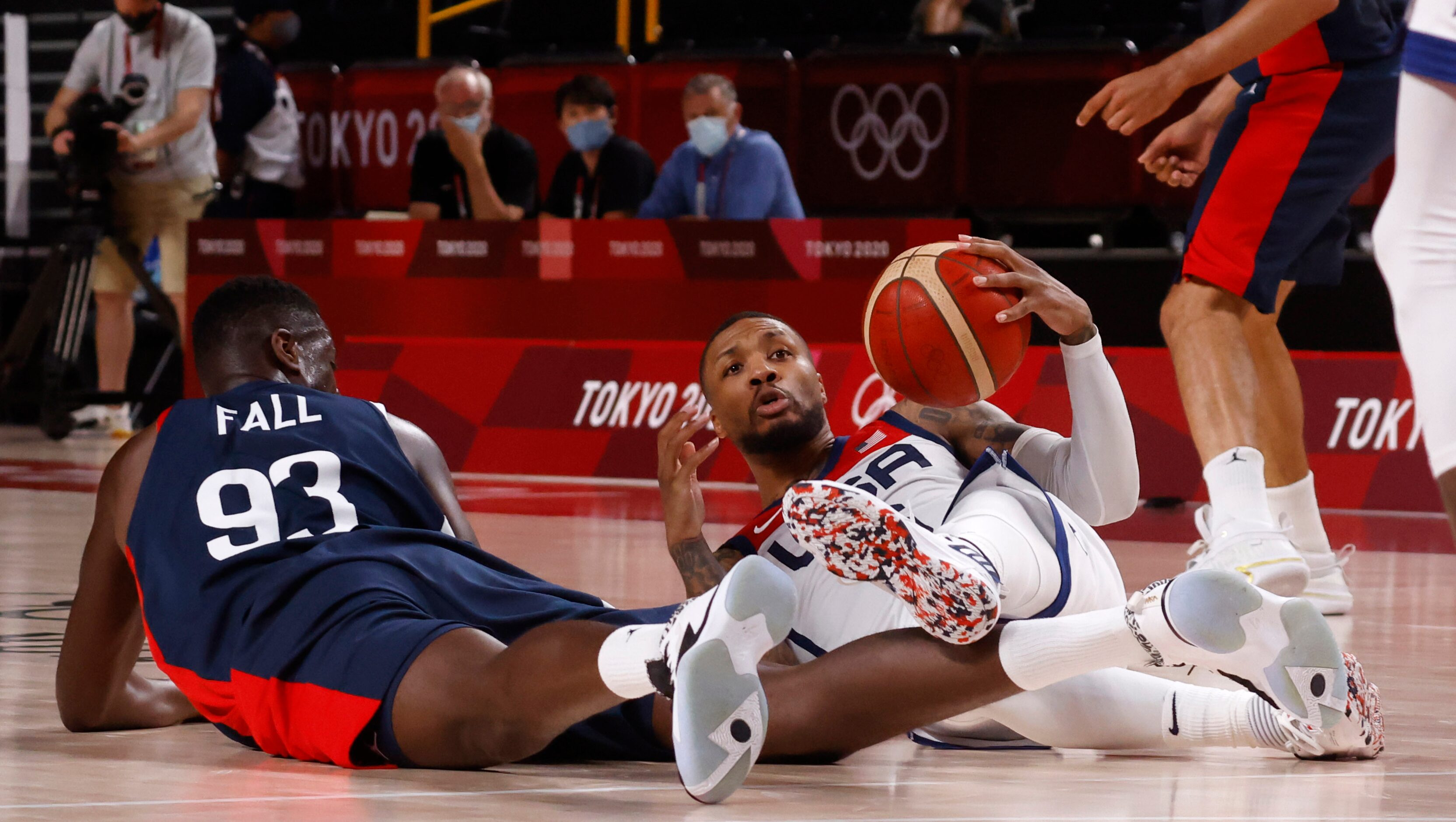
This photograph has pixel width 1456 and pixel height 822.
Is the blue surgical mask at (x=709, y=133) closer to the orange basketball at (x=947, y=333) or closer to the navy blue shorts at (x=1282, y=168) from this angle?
the navy blue shorts at (x=1282, y=168)

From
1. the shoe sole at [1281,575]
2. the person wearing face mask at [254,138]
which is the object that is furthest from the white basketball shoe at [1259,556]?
the person wearing face mask at [254,138]

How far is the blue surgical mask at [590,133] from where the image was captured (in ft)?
32.3

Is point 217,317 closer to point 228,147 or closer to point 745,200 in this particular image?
point 745,200

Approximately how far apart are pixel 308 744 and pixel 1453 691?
2.34m

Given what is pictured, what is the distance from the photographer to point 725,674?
2.46 meters

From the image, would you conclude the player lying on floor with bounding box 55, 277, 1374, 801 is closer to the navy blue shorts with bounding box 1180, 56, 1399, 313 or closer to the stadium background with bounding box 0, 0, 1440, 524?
the navy blue shorts with bounding box 1180, 56, 1399, 313

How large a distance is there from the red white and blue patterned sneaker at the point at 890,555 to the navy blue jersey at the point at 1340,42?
2.36 m

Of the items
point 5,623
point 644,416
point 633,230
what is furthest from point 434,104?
point 5,623

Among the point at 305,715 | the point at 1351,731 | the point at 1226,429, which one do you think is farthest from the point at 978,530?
the point at 1226,429

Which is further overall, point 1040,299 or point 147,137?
point 147,137

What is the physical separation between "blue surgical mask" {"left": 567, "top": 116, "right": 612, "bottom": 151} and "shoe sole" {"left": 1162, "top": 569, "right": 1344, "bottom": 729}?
7520 millimetres

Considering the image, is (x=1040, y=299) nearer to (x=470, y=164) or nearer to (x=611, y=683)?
(x=611, y=683)

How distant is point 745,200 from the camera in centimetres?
934

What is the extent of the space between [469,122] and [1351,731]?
7.76 metres
